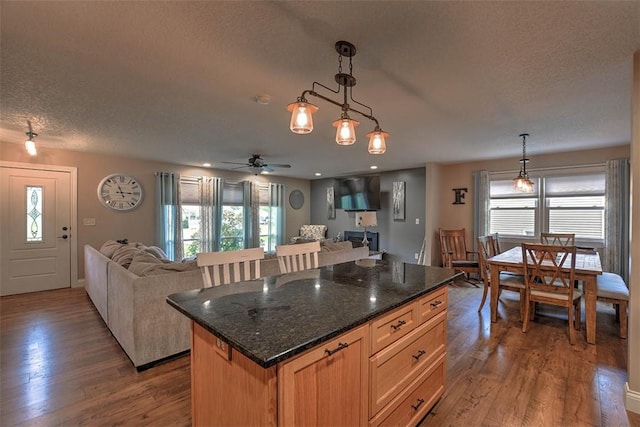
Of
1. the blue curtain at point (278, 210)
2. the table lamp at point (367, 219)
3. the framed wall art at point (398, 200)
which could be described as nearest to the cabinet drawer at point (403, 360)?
the table lamp at point (367, 219)

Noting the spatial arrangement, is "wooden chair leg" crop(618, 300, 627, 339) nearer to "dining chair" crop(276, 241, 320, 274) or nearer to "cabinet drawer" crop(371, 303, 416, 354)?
"cabinet drawer" crop(371, 303, 416, 354)

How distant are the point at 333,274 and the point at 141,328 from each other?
1.65 meters

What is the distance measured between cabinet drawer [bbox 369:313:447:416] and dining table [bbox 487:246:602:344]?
1.95m

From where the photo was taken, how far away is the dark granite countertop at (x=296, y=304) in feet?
3.41

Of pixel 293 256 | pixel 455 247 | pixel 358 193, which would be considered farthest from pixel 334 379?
pixel 358 193

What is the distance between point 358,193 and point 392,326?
582cm

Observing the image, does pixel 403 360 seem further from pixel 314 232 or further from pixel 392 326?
pixel 314 232

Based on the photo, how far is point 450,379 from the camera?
7.57 ft

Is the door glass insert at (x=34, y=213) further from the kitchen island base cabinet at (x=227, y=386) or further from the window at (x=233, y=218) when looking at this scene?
the kitchen island base cabinet at (x=227, y=386)

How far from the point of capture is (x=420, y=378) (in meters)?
1.74

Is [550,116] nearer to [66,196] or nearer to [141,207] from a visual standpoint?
[141,207]

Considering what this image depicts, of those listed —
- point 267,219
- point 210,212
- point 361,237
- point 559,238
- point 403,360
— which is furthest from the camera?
point 267,219

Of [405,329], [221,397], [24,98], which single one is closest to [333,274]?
[405,329]

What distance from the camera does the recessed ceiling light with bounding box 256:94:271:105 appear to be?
2.64 m
